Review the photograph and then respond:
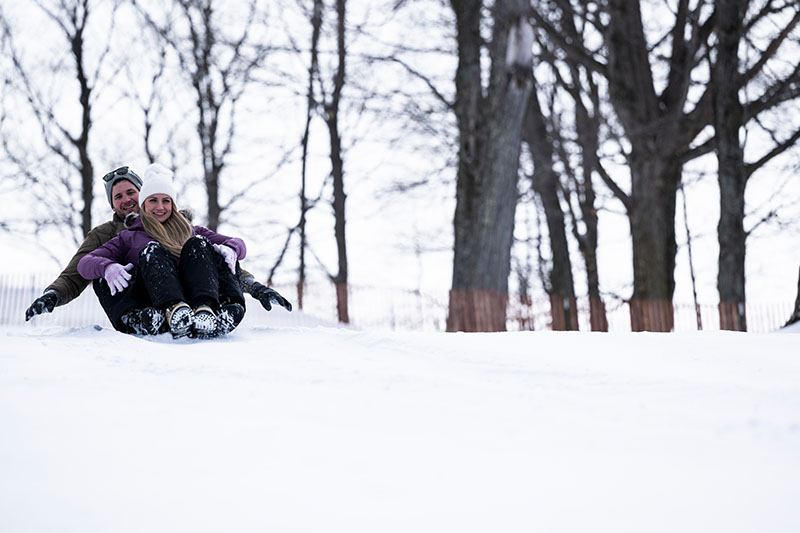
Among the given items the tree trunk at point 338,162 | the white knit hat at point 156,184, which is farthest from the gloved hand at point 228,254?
the tree trunk at point 338,162

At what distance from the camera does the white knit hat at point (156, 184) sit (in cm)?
393

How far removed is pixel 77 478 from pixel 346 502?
0.56 metres

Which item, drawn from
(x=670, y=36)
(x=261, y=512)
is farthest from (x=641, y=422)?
(x=670, y=36)

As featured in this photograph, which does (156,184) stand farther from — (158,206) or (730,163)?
(730,163)

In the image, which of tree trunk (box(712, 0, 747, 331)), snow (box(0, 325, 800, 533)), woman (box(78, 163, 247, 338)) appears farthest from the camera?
tree trunk (box(712, 0, 747, 331))

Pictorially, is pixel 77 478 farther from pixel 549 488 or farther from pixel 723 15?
pixel 723 15

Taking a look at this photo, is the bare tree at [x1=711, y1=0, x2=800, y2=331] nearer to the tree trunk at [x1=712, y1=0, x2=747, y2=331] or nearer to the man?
the tree trunk at [x1=712, y1=0, x2=747, y2=331]

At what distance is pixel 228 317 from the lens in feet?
11.8

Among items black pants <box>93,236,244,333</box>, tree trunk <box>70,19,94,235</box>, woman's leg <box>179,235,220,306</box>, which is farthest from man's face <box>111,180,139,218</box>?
tree trunk <box>70,19,94,235</box>

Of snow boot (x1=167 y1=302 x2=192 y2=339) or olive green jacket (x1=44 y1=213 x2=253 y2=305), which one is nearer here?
snow boot (x1=167 y1=302 x2=192 y2=339)

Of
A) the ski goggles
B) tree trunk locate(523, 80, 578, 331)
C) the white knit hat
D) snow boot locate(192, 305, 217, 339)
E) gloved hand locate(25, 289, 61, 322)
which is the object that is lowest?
snow boot locate(192, 305, 217, 339)

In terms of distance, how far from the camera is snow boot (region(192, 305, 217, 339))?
3.42 meters

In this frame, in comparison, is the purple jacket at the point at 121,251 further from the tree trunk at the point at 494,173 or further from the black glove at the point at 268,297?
the tree trunk at the point at 494,173

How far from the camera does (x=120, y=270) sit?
3656 mm
